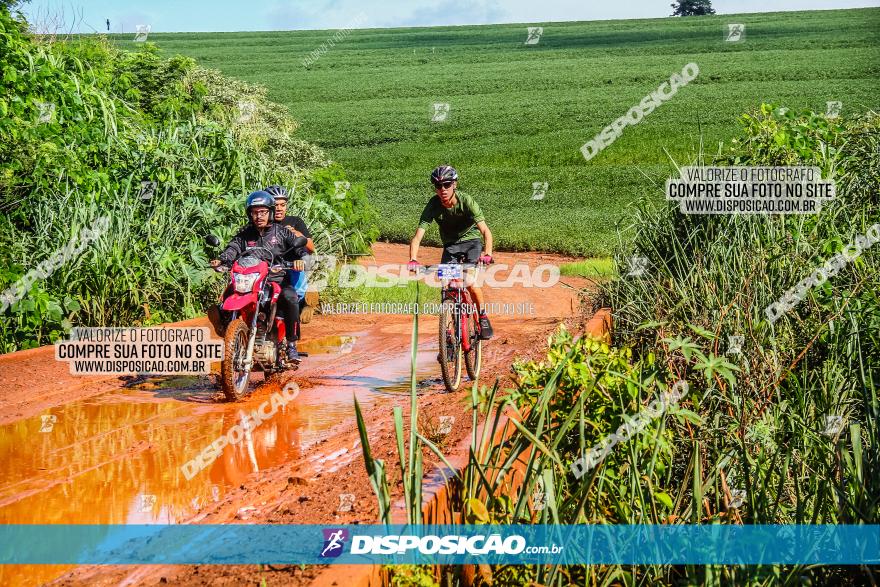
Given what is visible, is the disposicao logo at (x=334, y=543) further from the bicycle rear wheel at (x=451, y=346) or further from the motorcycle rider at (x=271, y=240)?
the motorcycle rider at (x=271, y=240)

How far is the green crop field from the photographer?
35688 mm

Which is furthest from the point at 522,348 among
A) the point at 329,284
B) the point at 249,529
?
the point at 249,529

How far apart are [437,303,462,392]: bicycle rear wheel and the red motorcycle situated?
168 cm

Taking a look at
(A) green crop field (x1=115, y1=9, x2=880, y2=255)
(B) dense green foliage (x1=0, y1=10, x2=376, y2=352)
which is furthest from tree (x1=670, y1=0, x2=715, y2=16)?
(B) dense green foliage (x1=0, y1=10, x2=376, y2=352)

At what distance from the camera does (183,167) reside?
506 inches

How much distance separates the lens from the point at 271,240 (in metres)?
9.73

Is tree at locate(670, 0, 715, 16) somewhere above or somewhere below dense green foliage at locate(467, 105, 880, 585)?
above

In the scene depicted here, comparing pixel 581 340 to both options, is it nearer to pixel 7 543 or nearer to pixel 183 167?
pixel 7 543

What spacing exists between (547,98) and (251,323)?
51761 millimetres

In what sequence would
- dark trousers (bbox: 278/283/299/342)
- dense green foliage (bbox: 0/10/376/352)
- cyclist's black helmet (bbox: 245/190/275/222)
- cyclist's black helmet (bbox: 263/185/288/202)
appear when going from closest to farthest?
cyclist's black helmet (bbox: 245/190/275/222)
dark trousers (bbox: 278/283/299/342)
dense green foliage (bbox: 0/10/376/352)
cyclist's black helmet (bbox: 263/185/288/202)

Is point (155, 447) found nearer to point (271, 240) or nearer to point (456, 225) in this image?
point (271, 240)

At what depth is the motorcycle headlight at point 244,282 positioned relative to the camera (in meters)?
9.00

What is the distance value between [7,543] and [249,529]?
134 cm

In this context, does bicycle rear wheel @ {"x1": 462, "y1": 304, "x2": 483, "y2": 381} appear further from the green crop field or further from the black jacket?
the green crop field
